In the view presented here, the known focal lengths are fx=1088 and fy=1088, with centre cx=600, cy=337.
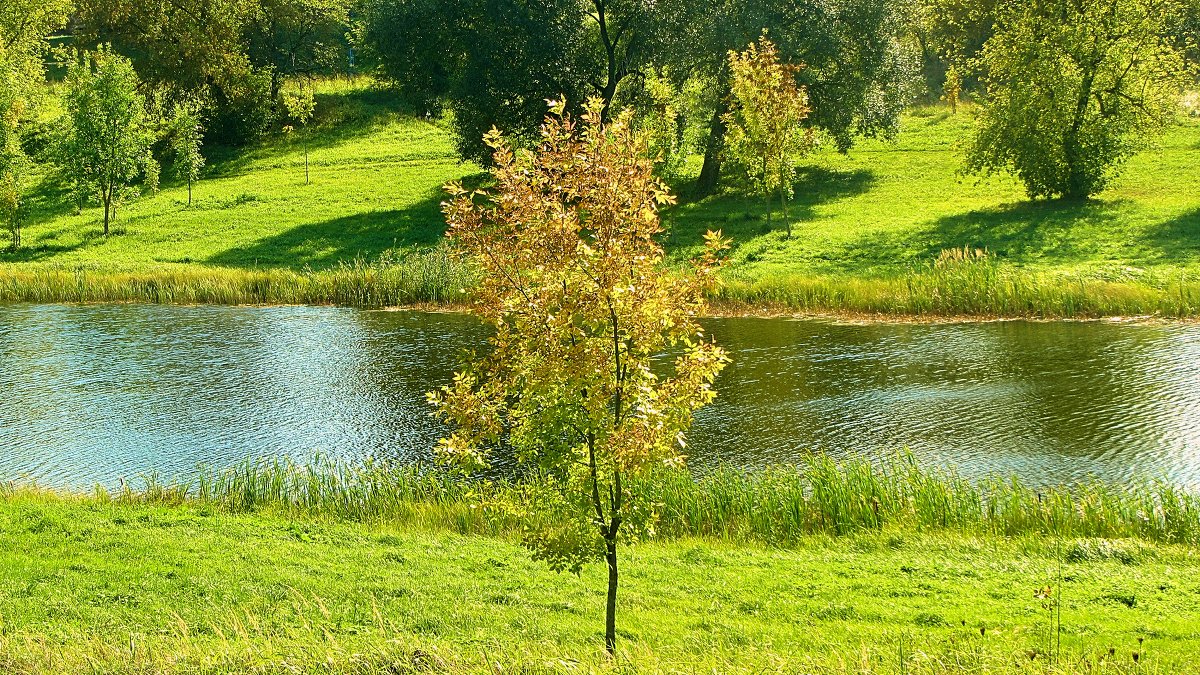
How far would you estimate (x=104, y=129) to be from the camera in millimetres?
52062

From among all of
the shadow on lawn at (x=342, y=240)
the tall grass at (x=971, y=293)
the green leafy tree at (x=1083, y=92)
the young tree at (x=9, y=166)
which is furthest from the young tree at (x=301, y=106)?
the green leafy tree at (x=1083, y=92)

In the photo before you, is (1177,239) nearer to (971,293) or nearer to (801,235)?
(971,293)

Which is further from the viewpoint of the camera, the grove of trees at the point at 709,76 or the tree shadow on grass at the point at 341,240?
the tree shadow on grass at the point at 341,240

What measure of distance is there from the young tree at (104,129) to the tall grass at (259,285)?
930 cm

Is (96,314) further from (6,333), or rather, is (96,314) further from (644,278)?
(644,278)

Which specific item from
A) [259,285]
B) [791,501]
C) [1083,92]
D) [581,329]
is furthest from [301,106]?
[581,329]

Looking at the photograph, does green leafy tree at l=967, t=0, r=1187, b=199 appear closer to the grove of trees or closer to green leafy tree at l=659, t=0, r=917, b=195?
the grove of trees

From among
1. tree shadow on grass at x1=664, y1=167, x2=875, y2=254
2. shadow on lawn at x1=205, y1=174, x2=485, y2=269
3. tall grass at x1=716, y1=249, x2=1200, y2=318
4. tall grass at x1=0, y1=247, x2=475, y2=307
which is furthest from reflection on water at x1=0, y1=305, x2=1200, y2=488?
tree shadow on grass at x1=664, y1=167, x2=875, y2=254

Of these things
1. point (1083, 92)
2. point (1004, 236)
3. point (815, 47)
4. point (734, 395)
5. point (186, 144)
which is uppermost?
point (815, 47)

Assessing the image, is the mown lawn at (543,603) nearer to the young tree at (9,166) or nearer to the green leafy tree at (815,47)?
the green leafy tree at (815,47)

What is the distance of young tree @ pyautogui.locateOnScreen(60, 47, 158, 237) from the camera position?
51719 millimetres

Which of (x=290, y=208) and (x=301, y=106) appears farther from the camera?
(x=301, y=106)

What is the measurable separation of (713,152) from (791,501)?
127 ft

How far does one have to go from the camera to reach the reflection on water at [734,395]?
2155cm
